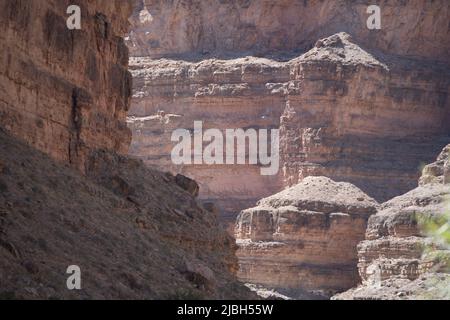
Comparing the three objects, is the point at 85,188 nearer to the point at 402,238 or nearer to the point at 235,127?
the point at 402,238

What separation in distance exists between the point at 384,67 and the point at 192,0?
13504 millimetres

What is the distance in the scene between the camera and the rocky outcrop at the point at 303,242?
82500 mm

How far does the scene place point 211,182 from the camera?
92562 millimetres

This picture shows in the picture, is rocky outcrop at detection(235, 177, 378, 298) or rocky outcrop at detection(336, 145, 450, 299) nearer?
rocky outcrop at detection(336, 145, 450, 299)

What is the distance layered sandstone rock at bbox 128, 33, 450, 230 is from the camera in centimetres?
9100

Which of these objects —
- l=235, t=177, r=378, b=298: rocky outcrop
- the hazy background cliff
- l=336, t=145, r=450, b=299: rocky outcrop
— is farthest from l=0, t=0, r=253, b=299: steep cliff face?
the hazy background cliff

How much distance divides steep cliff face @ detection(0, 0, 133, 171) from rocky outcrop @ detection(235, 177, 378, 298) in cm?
3641

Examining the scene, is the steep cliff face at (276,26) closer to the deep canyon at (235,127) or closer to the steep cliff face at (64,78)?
the deep canyon at (235,127)

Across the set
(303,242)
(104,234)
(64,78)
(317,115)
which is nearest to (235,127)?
(317,115)

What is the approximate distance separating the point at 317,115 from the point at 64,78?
52202 millimetres

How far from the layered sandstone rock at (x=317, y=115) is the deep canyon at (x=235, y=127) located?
0.10 meters

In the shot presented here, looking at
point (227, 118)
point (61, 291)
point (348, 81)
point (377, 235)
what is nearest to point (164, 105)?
point (227, 118)

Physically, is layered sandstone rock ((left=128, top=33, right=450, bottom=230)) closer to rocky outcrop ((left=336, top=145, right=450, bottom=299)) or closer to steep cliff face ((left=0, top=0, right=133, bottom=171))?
rocky outcrop ((left=336, top=145, right=450, bottom=299))

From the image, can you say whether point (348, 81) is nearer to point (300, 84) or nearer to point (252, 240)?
point (300, 84)
